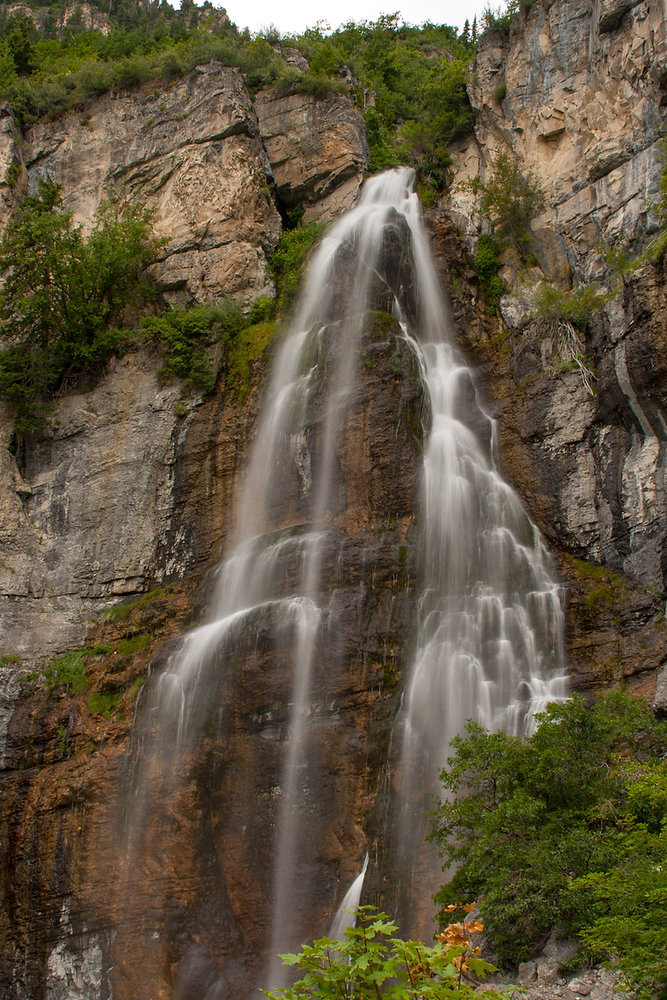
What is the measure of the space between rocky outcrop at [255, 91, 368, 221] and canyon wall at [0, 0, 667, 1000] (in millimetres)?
101

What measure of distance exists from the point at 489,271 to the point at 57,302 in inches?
529

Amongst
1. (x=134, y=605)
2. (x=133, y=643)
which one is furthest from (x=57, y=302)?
(x=133, y=643)

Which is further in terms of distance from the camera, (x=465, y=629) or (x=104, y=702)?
(x=104, y=702)

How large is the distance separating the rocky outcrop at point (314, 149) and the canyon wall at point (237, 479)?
0.10 meters

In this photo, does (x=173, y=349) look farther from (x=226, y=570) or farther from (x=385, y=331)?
(x=226, y=570)

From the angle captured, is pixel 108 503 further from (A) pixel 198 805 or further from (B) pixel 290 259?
(B) pixel 290 259

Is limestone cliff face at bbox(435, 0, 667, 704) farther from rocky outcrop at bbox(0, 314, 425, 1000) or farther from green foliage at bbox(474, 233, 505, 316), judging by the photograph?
rocky outcrop at bbox(0, 314, 425, 1000)

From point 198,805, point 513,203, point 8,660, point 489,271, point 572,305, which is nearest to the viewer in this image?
point 198,805

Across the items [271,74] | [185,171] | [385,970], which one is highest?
[271,74]

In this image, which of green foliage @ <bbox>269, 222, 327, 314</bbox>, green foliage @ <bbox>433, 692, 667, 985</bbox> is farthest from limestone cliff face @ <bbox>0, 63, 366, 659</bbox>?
green foliage @ <bbox>433, 692, 667, 985</bbox>

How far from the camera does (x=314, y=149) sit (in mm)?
30750

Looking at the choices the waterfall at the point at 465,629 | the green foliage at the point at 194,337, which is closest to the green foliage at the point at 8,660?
the green foliage at the point at 194,337

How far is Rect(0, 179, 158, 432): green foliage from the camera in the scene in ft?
78.4

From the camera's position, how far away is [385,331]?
846 inches
